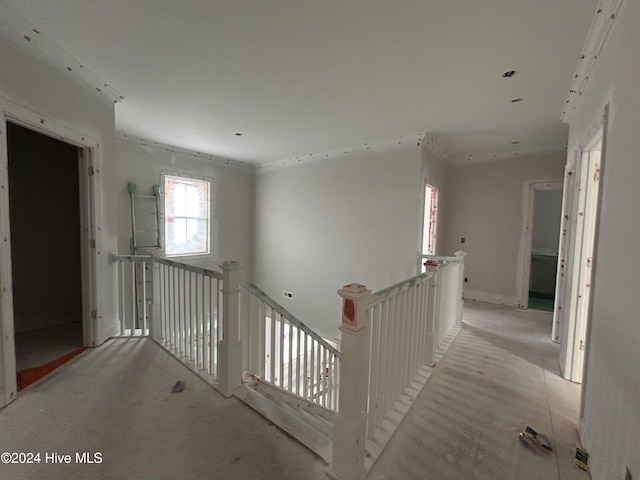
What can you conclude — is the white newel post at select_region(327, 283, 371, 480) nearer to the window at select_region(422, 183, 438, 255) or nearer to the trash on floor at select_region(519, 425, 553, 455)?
the trash on floor at select_region(519, 425, 553, 455)

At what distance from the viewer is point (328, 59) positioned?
1.95 m

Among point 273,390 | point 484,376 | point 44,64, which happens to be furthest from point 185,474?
point 44,64

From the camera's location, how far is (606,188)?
1.42 metres

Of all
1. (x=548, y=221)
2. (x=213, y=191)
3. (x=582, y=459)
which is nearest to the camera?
(x=582, y=459)

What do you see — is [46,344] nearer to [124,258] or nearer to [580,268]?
[124,258]

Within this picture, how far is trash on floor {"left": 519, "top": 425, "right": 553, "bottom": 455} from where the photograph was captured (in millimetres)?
1457

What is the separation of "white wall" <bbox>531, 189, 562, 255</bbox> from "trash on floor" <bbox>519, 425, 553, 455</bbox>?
5.10m

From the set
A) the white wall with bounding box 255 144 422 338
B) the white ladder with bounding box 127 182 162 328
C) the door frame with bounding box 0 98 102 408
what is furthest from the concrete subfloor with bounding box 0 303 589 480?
the white wall with bounding box 255 144 422 338

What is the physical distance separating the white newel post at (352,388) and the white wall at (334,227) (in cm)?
267

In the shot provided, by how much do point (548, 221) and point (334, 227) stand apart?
4.85 m

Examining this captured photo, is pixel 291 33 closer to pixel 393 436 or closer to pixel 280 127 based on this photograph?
pixel 280 127

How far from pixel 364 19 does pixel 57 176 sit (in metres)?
3.80

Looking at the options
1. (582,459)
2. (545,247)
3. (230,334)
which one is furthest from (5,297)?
(545,247)

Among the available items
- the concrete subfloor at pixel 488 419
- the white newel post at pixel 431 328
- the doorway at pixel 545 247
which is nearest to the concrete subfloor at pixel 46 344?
the concrete subfloor at pixel 488 419
